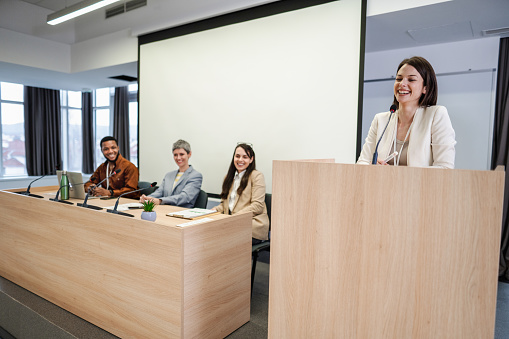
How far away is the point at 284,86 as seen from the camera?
3.59m

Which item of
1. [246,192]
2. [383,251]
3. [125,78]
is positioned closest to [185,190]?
[246,192]

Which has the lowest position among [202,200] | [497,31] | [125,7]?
[202,200]

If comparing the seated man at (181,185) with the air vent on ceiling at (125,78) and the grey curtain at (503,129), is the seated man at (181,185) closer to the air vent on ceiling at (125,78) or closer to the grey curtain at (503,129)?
the grey curtain at (503,129)

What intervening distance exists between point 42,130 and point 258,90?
232 inches

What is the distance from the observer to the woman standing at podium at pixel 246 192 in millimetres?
2996

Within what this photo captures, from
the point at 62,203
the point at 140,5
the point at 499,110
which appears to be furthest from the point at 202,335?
the point at 140,5

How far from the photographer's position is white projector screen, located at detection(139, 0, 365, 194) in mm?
3211

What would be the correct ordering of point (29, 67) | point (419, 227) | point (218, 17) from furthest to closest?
point (29, 67)
point (218, 17)
point (419, 227)

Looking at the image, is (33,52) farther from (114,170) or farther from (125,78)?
(114,170)

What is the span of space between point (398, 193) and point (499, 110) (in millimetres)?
3114

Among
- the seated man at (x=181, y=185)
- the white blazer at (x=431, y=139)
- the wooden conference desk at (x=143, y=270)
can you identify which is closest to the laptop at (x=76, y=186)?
the wooden conference desk at (x=143, y=270)

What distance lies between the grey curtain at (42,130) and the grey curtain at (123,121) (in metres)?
1.44

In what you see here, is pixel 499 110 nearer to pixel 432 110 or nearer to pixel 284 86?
pixel 284 86

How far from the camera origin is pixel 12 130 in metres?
7.04
